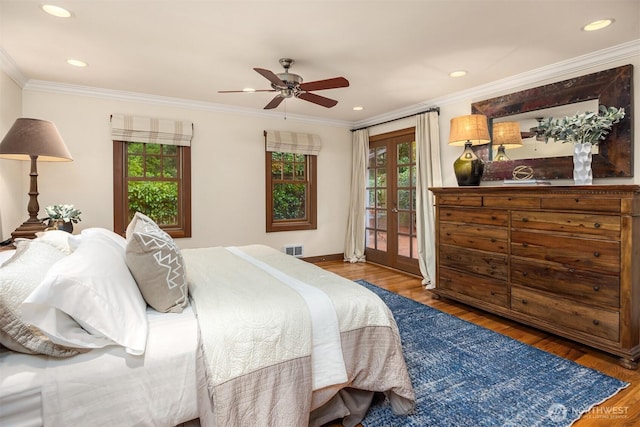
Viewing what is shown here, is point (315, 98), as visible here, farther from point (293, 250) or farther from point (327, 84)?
point (293, 250)

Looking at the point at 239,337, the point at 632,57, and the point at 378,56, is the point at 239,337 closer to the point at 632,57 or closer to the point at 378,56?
the point at 378,56

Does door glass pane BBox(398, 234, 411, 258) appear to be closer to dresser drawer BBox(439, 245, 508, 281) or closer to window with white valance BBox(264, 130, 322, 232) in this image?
dresser drawer BBox(439, 245, 508, 281)

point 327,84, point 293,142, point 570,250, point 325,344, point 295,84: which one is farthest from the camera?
point 293,142

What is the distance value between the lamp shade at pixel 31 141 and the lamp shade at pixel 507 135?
416 centimetres

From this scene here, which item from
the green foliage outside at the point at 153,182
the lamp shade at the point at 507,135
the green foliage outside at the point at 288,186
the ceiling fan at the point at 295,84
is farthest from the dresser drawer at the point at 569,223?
the green foliage outside at the point at 153,182

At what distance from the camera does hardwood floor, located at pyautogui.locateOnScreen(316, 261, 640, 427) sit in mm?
1809

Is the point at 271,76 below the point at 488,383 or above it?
above

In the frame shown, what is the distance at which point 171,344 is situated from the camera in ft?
4.28

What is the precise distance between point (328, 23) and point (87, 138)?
10.7ft

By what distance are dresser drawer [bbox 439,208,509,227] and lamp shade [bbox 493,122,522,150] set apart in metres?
0.87

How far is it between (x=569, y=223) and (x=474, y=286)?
42.7 inches

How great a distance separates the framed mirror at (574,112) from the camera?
2.75m

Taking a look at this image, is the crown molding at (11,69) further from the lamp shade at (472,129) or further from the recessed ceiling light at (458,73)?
the lamp shade at (472,129)

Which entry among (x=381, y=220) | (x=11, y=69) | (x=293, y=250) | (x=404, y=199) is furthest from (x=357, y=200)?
(x=11, y=69)
